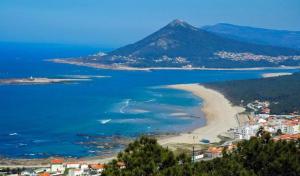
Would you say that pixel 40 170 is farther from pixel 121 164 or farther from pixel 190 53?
pixel 190 53

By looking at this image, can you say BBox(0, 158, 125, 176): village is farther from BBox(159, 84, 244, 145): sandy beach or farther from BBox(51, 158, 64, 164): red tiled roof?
BBox(159, 84, 244, 145): sandy beach

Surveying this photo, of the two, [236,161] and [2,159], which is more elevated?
[236,161]

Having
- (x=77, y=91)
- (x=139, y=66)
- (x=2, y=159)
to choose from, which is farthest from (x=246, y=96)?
(x=139, y=66)

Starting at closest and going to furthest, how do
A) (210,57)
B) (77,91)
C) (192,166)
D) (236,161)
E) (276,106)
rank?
(192,166) < (236,161) < (276,106) < (77,91) < (210,57)

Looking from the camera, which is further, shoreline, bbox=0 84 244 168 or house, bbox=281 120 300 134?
house, bbox=281 120 300 134

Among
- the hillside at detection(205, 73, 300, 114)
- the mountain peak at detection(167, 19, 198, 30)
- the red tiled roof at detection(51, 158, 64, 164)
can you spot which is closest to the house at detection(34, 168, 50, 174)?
the red tiled roof at detection(51, 158, 64, 164)

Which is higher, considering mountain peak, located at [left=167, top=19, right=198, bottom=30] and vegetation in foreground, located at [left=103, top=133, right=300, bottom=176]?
mountain peak, located at [left=167, top=19, right=198, bottom=30]

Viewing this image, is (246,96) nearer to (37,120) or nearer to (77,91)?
(77,91)
